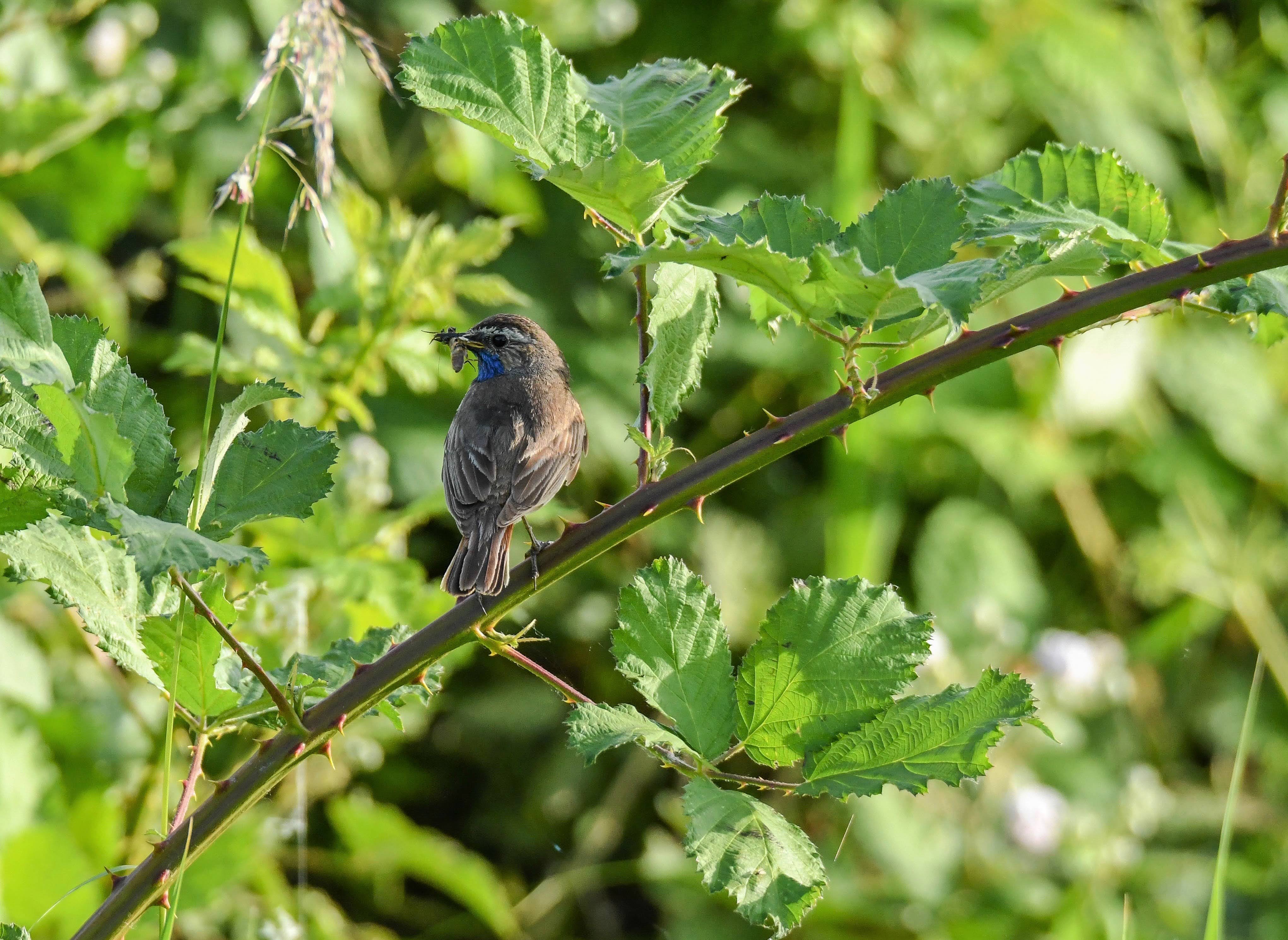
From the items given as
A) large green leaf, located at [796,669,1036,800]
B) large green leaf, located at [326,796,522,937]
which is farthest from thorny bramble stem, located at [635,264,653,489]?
large green leaf, located at [326,796,522,937]

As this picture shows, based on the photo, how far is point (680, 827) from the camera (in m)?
3.95

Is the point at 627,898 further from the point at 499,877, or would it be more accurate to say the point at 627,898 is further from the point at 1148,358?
the point at 1148,358

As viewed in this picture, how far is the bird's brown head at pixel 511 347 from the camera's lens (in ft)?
7.11

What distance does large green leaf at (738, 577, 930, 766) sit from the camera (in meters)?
1.25

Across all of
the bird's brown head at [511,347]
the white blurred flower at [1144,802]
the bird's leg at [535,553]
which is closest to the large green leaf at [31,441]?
the bird's leg at [535,553]

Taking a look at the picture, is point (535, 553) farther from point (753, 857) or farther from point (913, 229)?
point (913, 229)

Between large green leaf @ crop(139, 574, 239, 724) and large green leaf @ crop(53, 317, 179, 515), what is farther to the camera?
large green leaf @ crop(139, 574, 239, 724)

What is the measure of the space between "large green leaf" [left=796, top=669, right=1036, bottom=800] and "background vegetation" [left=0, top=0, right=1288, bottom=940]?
5.01ft

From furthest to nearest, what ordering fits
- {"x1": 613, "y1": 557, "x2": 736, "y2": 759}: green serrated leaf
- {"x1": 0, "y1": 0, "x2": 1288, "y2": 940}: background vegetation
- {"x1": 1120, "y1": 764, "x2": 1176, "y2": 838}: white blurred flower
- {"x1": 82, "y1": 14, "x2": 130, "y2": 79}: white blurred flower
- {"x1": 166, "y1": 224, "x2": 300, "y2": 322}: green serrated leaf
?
{"x1": 1120, "y1": 764, "x2": 1176, "y2": 838}: white blurred flower, {"x1": 82, "y1": 14, "x2": 130, "y2": 79}: white blurred flower, {"x1": 0, "y1": 0, "x2": 1288, "y2": 940}: background vegetation, {"x1": 166, "y1": 224, "x2": 300, "y2": 322}: green serrated leaf, {"x1": 613, "y1": 557, "x2": 736, "y2": 759}: green serrated leaf

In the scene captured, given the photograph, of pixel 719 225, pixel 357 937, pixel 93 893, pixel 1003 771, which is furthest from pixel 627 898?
pixel 719 225

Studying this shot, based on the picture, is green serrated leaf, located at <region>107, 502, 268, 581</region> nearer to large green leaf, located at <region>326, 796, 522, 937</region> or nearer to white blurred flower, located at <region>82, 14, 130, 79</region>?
large green leaf, located at <region>326, 796, 522, 937</region>

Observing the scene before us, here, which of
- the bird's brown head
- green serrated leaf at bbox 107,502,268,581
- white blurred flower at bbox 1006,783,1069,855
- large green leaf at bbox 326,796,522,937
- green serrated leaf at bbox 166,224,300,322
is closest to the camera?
green serrated leaf at bbox 107,502,268,581

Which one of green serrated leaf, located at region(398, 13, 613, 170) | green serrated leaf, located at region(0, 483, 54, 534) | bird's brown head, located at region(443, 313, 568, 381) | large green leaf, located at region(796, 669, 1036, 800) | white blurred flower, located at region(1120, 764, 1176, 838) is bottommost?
white blurred flower, located at region(1120, 764, 1176, 838)

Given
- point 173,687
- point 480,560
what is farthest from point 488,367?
point 173,687
